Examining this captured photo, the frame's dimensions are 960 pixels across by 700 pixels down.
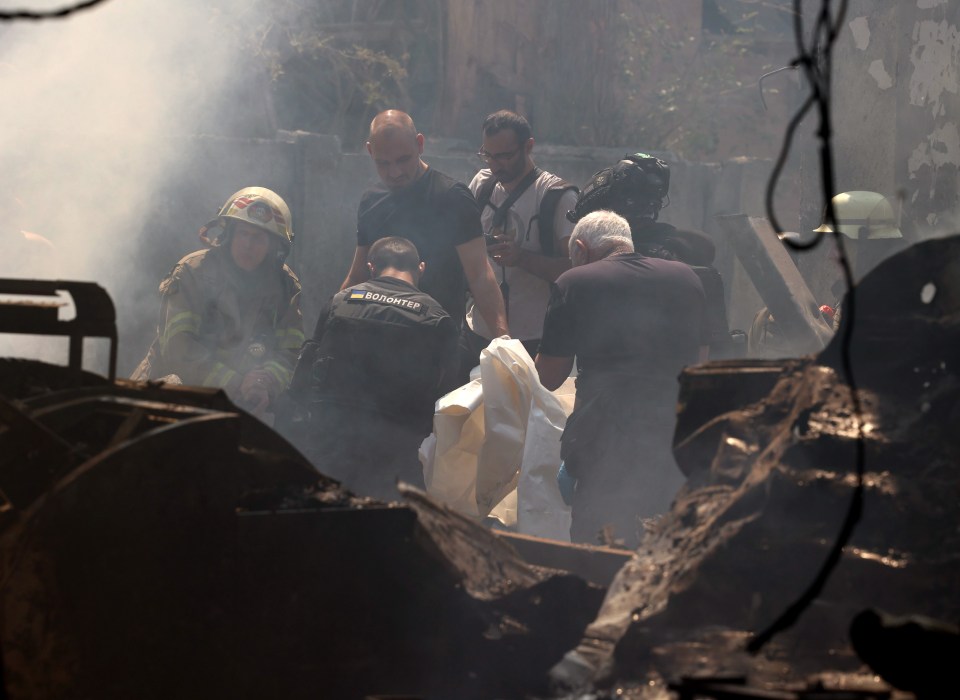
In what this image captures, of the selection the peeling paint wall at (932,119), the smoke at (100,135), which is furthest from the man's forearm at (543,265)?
the peeling paint wall at (932,119)

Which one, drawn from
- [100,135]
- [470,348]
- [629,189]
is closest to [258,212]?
[470,348]

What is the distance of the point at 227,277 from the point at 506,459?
199 cm

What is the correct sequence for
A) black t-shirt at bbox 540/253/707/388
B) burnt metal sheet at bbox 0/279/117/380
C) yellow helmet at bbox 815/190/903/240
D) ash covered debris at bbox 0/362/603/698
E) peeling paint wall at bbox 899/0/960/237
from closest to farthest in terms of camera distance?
ash covered debris at bbox 0/362/603/698
burnt metal sheet at bbox 0/279/117/380
black t-shirt at bbox 540/253/707/388
yellow helmet at bbox 815/190/903/240
peeling paint wall at bbox 899/0/960/237

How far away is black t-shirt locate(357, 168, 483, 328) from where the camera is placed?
663cm

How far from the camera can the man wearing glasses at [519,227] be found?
676 cm

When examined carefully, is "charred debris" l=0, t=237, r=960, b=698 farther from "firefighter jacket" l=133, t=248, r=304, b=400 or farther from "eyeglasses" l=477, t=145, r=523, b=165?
"eyeglasses" l=477, t=145, r=523, b=165

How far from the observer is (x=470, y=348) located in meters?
6.60

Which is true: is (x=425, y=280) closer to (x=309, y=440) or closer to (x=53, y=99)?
(x=309, y=440)

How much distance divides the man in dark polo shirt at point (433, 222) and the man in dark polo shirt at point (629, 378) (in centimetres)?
106

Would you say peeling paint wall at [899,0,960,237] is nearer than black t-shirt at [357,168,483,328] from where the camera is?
No

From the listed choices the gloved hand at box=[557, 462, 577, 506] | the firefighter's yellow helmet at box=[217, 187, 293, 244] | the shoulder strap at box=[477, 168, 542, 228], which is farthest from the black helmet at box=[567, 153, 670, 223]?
the firefighter's yellow helmet at box=[217, 187, 293, 244]

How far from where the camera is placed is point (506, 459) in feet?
20.1

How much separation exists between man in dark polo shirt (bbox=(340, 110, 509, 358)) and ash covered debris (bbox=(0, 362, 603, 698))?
10.5ft

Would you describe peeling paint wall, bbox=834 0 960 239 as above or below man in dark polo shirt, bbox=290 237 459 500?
above
